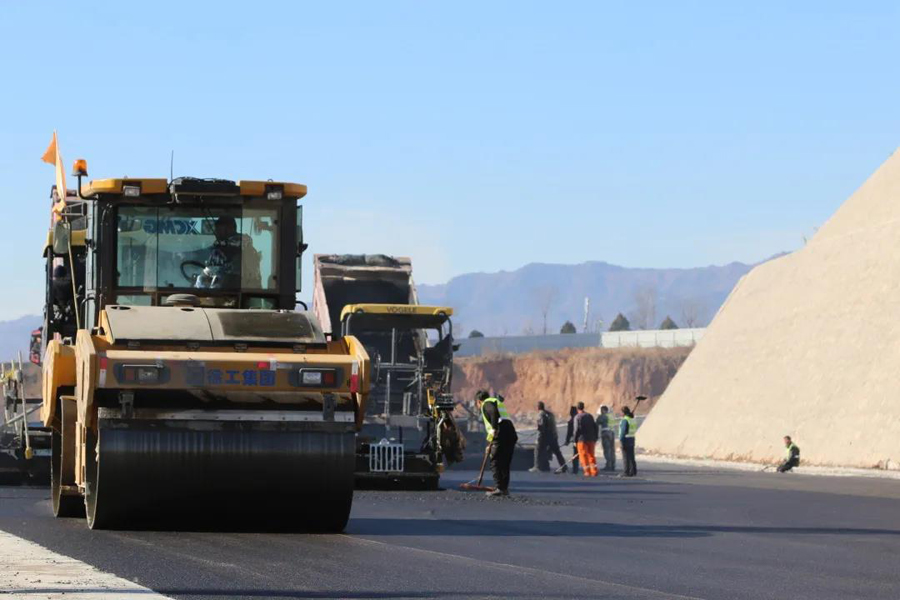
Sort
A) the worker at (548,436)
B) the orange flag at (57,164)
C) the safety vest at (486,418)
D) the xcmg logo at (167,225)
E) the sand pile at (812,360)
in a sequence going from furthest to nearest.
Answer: the sand pile at (812,360) < the worker at (548,436) < the safety vest at (486,418) < the orange flag at (57,164) < the xcmg logo at (167,225)

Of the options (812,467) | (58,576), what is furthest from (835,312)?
(58,576)

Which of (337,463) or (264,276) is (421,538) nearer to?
(337,463)

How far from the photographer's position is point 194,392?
1289 centimetres

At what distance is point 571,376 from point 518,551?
96.0 meters

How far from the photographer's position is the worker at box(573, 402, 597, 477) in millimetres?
30562

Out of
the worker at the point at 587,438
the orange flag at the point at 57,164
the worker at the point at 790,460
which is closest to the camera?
the orange flag at the point at 57,164

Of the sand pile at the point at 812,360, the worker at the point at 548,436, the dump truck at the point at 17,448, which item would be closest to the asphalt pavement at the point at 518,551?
the dump truck at the point at 17,448

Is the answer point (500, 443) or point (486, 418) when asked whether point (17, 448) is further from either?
point (500, 443)

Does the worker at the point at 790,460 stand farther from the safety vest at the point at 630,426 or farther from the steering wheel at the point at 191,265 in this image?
the steering wheel at the point at 191,265

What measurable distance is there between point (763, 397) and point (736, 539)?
28939mm

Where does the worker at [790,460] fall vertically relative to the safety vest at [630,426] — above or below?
below

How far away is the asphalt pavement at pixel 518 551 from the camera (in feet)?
32.4

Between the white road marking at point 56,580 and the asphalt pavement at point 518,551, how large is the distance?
0.67 ft

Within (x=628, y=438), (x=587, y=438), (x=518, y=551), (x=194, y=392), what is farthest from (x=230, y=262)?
(x=587, y=438)
